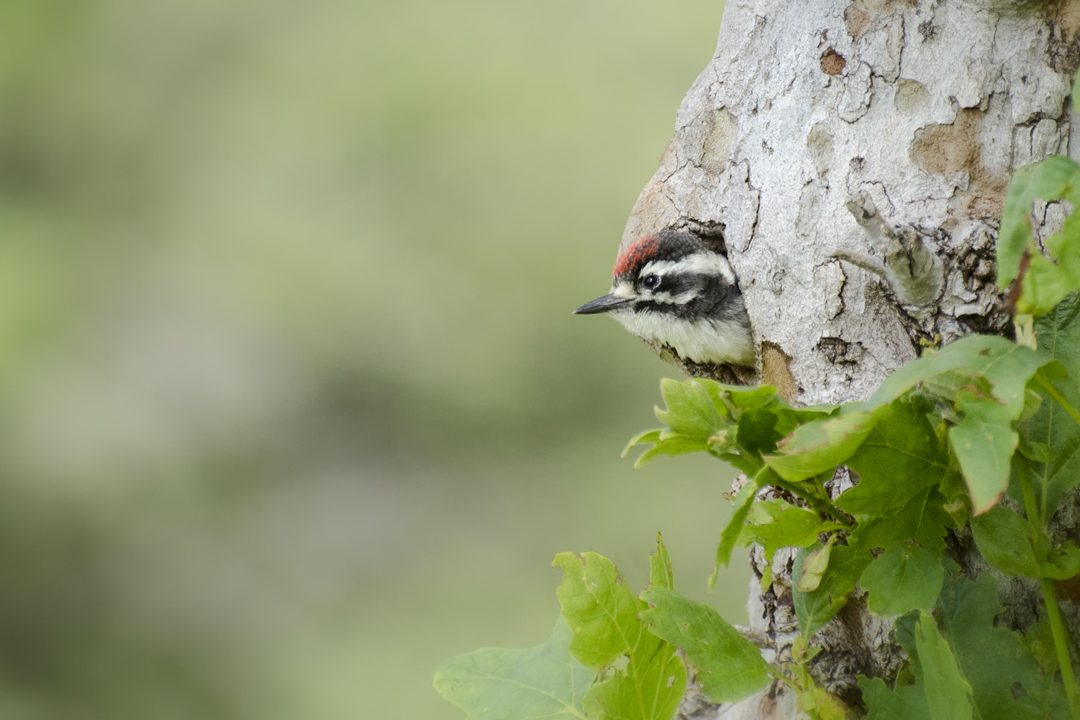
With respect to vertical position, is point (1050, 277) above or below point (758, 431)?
above

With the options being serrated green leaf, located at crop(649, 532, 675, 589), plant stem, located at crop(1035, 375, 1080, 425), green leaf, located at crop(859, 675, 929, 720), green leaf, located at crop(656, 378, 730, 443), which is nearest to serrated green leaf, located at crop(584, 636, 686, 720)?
serrated green leaf, located at crop(649, 532, 675, 589)

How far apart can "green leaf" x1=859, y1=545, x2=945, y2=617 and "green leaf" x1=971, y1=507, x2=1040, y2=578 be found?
0.06 meters

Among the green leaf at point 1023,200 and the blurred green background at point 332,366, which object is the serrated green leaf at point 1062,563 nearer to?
the green leaf at point 1023,200

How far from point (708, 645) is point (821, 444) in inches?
13.9

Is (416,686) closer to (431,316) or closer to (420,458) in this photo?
(420,458)

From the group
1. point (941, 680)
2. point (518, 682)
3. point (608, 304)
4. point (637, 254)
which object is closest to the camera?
point (941, 680)

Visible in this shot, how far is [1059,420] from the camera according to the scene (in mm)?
1013

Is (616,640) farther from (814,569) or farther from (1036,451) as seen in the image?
(1036,451)

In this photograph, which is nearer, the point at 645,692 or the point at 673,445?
the point at 673,445

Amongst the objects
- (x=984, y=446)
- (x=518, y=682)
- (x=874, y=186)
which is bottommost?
(x=518, y=682)

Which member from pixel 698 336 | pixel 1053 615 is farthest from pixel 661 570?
pixel 698 336

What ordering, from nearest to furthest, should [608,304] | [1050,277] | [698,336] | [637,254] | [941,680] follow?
1. [1050,277]
2. [941,680]
3. [698,336]
4. [637,254]
5. [608,304]

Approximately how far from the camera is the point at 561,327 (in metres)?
5.96

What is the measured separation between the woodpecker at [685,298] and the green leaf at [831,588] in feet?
2.95
